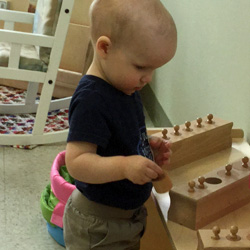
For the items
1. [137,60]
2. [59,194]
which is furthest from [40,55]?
[137,60]

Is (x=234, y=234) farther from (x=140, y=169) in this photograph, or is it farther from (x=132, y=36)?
(x=132, y=36)

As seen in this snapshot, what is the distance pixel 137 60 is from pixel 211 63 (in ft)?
2.33

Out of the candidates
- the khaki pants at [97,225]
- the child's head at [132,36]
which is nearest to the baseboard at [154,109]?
the khaki pants at [97,225]

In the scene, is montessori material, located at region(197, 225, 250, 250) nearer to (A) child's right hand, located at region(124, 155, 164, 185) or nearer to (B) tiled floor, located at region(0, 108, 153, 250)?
(A) child's right hand, located at region(124, 155, 164, 185)

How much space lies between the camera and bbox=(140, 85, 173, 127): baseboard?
7.22 ft

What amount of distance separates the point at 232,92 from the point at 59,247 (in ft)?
2.25

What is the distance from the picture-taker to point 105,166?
0.85 m

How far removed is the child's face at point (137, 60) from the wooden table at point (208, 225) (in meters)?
0.28

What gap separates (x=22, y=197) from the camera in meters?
1.80

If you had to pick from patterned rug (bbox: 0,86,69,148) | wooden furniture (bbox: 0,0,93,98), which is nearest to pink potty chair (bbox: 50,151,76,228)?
patterned rug (bbox: 0,86,69,148)

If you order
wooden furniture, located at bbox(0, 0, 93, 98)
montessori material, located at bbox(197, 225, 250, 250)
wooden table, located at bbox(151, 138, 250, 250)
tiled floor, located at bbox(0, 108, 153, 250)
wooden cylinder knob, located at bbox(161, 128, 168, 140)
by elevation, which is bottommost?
tiled floor, located at bbox(0, 108, 153, 250)

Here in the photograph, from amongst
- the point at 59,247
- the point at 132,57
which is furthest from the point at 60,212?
the point at 132,57

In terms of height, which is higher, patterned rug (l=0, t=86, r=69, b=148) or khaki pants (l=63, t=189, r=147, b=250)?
khaki pants (l=63, t=189, r=147, b=250)

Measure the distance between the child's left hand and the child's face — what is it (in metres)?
0.17
